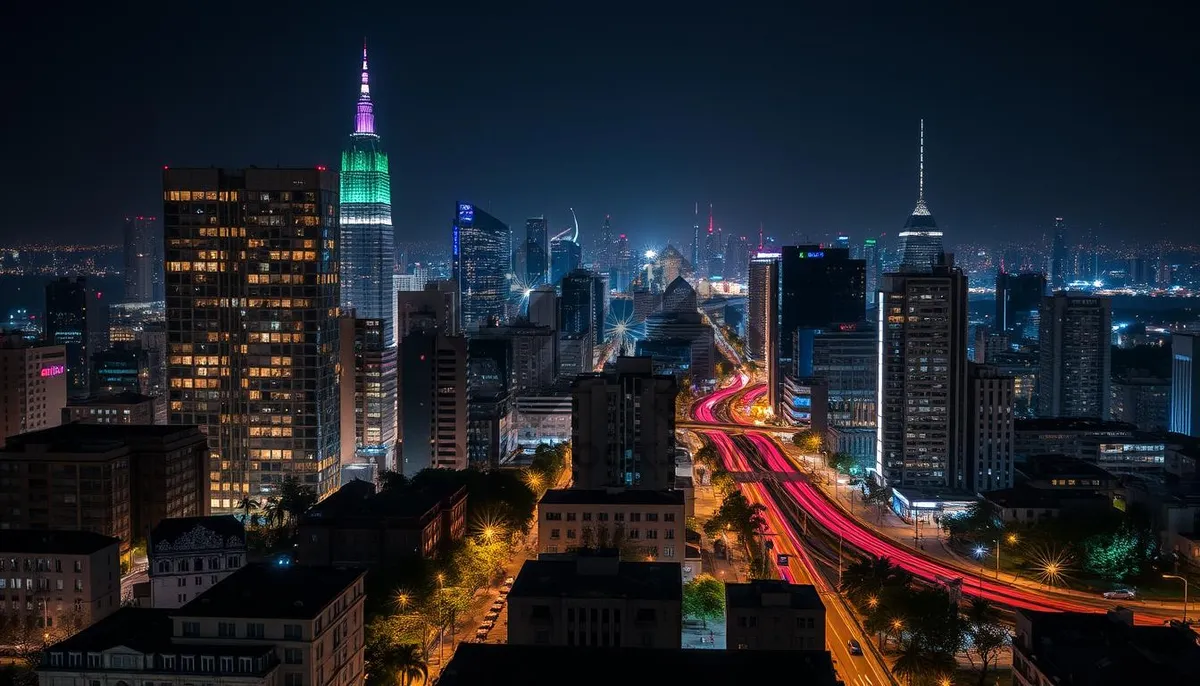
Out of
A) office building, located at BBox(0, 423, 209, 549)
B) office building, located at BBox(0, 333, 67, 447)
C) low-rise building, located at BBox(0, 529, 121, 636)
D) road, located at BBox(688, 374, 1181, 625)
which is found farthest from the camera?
office building, located at BBox(0, 333, 67, 447)

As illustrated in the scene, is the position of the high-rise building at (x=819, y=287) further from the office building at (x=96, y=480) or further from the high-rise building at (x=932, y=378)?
the office building at (x=96, y=480)

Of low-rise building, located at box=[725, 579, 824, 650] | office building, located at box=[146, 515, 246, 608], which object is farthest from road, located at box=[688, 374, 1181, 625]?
office building, located at box=[146, 515, 246, 608]

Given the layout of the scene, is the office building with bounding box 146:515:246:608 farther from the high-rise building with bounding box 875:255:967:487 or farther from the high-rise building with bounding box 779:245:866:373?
the high-rise building with bounding box 779:245:866:373

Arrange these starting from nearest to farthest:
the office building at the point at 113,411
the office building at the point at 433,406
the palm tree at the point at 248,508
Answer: the palm tree at the point at 248,508, the office building at the point at 433,406, the office building at the point at 113,411

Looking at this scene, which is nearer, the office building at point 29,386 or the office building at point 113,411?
the office building at point 113,411

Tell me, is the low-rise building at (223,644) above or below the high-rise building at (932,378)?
below

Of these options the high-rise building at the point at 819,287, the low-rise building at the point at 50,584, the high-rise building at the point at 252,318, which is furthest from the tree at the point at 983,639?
the high-rise building at the point at 819,287
